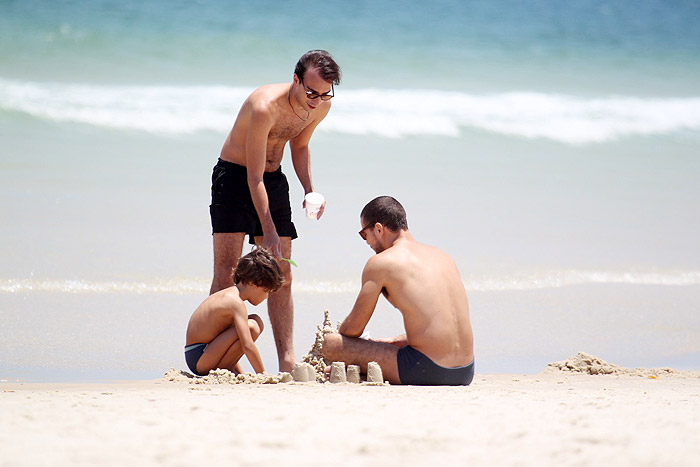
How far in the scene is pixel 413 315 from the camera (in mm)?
3965

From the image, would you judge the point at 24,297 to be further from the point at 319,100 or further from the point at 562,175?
the point at 562,175

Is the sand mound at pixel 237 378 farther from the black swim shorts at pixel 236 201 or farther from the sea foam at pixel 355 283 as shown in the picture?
the sea foam at pixel 355 283

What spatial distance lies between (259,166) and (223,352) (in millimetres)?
1101

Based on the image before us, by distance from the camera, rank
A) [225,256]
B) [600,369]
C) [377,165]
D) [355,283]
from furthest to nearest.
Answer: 1. [377,165]
2. [355,283]
3. [600,369]
4. [225,256]

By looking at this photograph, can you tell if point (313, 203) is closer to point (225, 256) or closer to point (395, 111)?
point (225, 256)

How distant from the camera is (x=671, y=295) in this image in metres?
8.42

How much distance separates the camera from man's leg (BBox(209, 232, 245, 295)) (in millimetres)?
4633

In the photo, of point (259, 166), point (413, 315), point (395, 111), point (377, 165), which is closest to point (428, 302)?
point (413, 315)

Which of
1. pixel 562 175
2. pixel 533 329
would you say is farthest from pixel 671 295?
pixel 562 175

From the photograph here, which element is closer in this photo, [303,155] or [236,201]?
[236,201]

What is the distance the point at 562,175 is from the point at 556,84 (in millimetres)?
3160

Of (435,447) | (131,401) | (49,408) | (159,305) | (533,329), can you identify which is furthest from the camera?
(159,305)

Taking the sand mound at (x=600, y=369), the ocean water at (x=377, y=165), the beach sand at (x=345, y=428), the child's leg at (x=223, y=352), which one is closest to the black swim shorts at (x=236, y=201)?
the child's leg at (x=223, y=352)

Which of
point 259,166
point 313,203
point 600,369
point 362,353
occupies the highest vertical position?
point 259,166
